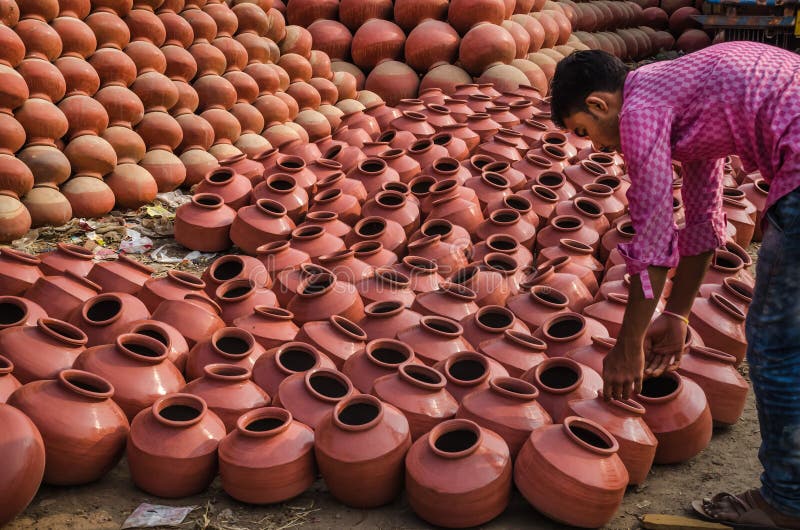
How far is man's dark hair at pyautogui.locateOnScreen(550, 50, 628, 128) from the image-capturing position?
2518 mm

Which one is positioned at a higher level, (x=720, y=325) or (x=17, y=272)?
(x=17, y=272)

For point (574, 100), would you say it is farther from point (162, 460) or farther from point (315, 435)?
point (162, 460)

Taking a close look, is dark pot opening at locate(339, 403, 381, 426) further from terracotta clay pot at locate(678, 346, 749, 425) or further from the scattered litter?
terracotta clay pot at locate(678, 346, 749, 425)

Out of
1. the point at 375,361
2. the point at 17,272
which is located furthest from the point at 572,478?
the point at 17,272

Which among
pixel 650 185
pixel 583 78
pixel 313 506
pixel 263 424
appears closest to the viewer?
pixel 650 185

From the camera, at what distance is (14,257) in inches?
168

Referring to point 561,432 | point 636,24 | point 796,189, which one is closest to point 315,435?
point 561,432

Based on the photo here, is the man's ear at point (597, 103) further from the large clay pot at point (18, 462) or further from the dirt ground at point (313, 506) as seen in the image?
the large clay pot at point (18, 462)

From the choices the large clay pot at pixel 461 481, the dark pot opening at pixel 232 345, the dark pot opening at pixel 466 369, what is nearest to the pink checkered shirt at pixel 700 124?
the large clay pot at pixel 461 481

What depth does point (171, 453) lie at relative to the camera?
3.04 metres

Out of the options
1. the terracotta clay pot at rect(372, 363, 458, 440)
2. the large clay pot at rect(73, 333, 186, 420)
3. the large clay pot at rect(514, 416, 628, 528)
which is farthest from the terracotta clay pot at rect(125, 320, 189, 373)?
the large clay pot at rect(514, 416, 628, 528)

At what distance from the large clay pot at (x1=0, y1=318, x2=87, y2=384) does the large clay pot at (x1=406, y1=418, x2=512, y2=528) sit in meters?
1.50

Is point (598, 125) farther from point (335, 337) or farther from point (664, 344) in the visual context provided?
point (335, 337)

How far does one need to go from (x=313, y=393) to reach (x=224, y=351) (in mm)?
655
